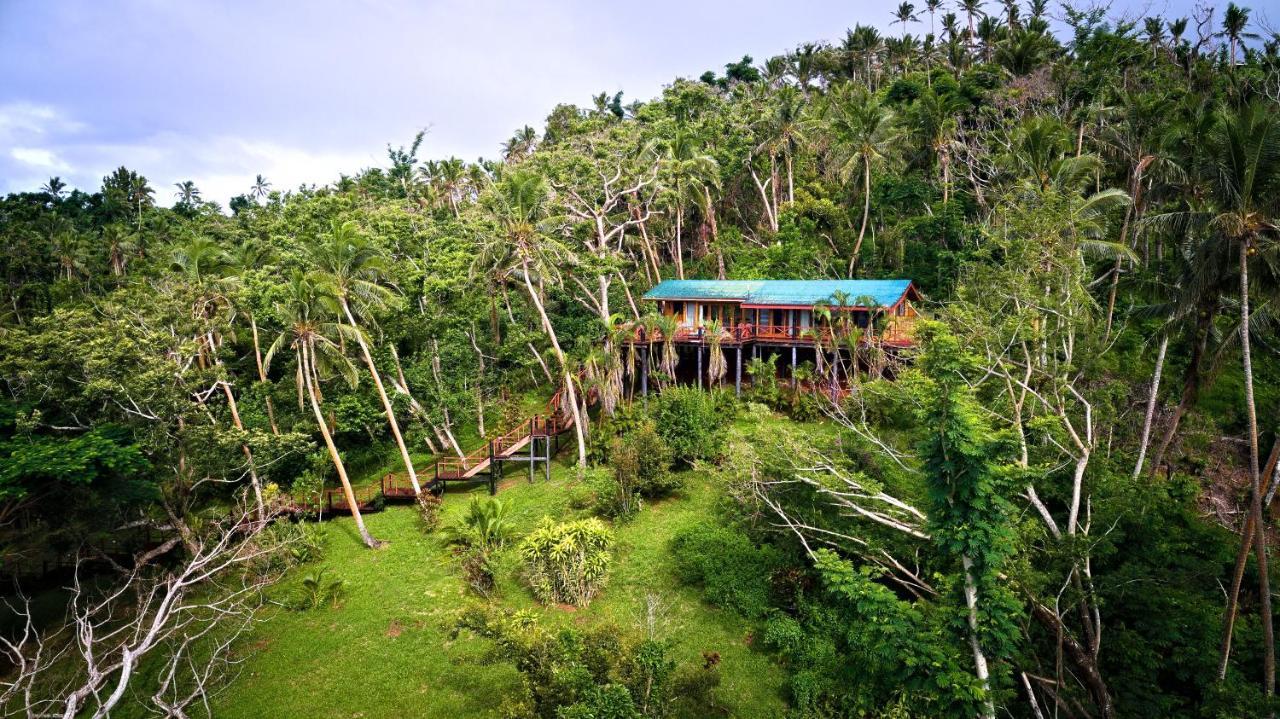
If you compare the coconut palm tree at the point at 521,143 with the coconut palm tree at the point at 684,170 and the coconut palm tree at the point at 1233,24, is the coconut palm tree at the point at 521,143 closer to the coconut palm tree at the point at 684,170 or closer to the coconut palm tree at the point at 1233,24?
the coconut palm tree at the point at 684,170

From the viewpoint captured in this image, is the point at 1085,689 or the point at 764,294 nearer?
the point at 1085,689

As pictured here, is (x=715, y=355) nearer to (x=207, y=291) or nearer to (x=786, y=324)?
(x=786, y=324)

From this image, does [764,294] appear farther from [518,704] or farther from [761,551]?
[518,704]

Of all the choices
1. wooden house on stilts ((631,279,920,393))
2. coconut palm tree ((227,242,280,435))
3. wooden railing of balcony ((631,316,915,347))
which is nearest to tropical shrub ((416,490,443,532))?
coconut palm tree ((227,242,280,435))

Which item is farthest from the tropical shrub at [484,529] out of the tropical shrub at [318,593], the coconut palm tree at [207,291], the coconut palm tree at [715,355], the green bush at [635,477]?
the coconut palm tree at [715,355]

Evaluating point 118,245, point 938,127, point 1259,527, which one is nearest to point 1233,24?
point 938,127

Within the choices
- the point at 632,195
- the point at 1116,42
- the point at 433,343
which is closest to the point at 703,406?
the point at 433,343

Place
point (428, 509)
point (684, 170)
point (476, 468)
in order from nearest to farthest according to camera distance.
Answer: point (428, 509), point (476, 468), point (684, 170)
